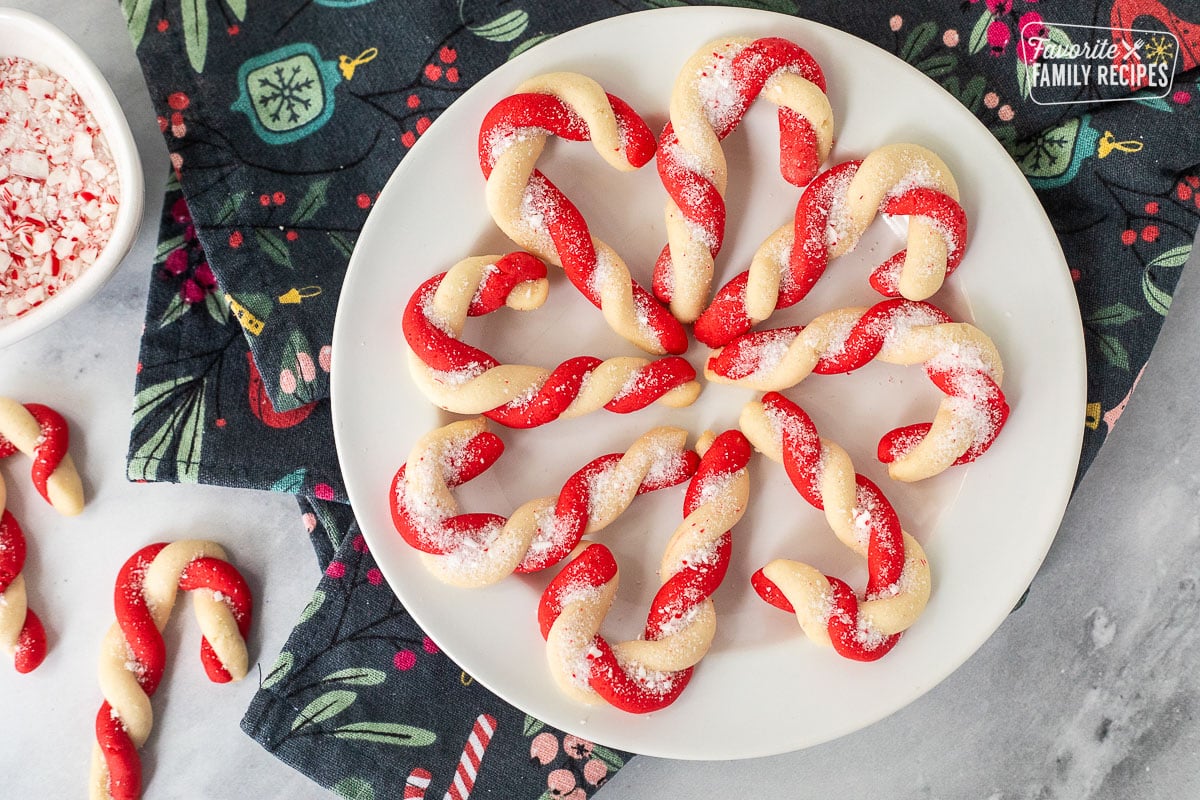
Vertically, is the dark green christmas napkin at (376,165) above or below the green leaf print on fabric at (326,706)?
above

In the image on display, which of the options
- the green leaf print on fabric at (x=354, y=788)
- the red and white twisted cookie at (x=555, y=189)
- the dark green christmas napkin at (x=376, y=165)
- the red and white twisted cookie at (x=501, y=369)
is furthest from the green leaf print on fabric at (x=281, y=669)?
the red and white twisted cookie at (x=555, y=189)

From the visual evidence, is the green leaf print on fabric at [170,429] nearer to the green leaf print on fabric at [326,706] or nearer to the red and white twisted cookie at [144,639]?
the red and white twisted cookie at [144,639]

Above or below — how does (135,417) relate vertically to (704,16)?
below

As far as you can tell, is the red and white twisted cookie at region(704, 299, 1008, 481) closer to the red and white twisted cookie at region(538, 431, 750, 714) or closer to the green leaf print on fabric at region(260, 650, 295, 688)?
the red and white twisted cookie at region(538, 431, 750, 714)

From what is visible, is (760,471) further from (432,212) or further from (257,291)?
(257,291)

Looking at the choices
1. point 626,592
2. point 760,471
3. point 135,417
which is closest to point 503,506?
point 626,592

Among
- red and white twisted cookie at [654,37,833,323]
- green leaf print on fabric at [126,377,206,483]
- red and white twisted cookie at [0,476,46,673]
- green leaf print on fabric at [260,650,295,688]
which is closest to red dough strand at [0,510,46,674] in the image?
red and white twisted cookie at [0,476,46,673]
